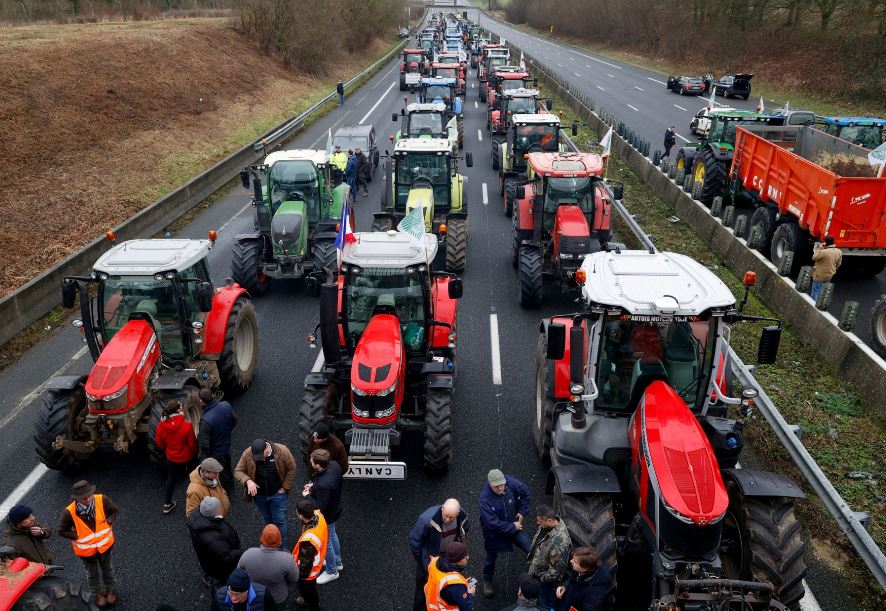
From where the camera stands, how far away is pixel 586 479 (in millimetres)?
6039

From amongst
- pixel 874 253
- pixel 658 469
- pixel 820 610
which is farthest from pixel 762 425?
pixel 874 253

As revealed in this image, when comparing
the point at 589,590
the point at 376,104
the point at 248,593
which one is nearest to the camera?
the point at 589,590

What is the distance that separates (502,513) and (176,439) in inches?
150

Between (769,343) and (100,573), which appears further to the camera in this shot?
(100,573)

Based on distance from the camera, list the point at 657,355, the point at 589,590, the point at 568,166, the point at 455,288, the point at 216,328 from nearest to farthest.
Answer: the point at 589,590
the point at 657,355
the point at 455,288
the point at 216,328
the point at 568,166

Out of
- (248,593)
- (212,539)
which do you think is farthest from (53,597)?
(248,593)

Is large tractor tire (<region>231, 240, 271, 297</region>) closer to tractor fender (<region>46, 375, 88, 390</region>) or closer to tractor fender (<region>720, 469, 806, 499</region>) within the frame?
tractor fender (<region>46, 375, 88, 390</region>)

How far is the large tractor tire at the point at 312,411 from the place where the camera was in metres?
7.67

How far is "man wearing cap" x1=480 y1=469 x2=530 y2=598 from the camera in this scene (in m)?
6.03

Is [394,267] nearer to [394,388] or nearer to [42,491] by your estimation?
[394,388]

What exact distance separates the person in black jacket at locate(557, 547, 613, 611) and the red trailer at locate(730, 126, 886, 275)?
31.4 ft

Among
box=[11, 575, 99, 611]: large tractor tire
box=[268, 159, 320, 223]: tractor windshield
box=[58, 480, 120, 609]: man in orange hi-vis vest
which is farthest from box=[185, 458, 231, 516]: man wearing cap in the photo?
box=[268, 159, 320, 223]: tractor windshield

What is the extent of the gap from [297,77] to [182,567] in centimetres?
3870

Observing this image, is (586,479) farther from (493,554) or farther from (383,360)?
(383,360)
